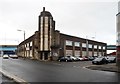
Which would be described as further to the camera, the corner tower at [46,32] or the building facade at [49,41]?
the corner tower at [46,32]

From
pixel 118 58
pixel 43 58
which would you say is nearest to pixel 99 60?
pixel 118 58

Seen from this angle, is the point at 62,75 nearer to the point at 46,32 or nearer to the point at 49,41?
the point at 49,41

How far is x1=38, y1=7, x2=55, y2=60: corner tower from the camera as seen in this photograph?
263 feet

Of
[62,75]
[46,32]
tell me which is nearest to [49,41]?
[46,32]

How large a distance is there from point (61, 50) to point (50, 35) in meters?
5.97

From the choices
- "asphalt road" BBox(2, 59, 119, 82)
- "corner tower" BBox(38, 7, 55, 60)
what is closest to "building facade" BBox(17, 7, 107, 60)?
"corner tower" BBox(38, 7, 55, 60)

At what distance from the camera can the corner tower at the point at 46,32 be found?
263ft

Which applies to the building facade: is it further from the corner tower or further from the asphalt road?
the asphalt road

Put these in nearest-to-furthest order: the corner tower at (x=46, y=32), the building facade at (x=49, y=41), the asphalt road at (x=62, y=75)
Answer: the asphalt road at (x=62, y=75)
the building facade at (x=49, y=41)
the corner tower at (x=46, y=32)

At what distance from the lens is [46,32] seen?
80.8 m

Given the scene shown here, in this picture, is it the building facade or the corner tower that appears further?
the corner tower

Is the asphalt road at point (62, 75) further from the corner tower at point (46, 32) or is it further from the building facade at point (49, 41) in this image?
the corner tower at point (46, 32)

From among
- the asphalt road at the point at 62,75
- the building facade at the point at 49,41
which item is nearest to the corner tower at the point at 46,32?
the building facade at the point at 49,41

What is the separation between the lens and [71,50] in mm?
88688
